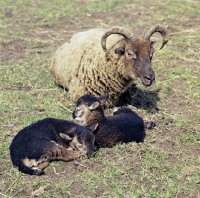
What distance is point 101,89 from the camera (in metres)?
8.19

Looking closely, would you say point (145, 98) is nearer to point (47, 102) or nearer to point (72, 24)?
point (47, 102)

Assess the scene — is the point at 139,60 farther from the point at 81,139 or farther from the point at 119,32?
the point at 81,139

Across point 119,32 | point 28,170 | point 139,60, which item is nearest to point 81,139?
point 28,170

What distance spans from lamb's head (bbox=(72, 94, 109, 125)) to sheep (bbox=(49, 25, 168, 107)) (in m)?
1.32

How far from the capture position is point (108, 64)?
8117 millimetres

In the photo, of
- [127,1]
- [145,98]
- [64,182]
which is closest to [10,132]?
[64,182]

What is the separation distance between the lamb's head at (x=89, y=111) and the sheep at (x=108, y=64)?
1.32 m

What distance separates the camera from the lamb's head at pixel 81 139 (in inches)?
239

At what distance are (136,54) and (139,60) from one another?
0.13 metres

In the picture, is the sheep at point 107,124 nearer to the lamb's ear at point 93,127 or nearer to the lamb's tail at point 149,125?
the lamb's ear at point 93,127

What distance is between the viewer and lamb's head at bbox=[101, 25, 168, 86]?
7.62 meters

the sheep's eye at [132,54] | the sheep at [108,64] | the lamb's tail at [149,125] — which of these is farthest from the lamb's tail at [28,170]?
Answer: the sheep's eye at [132,54]

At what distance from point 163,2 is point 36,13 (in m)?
5.08

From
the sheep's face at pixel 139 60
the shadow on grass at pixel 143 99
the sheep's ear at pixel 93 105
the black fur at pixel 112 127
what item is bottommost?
the shadow on grass at pixel 143 99
